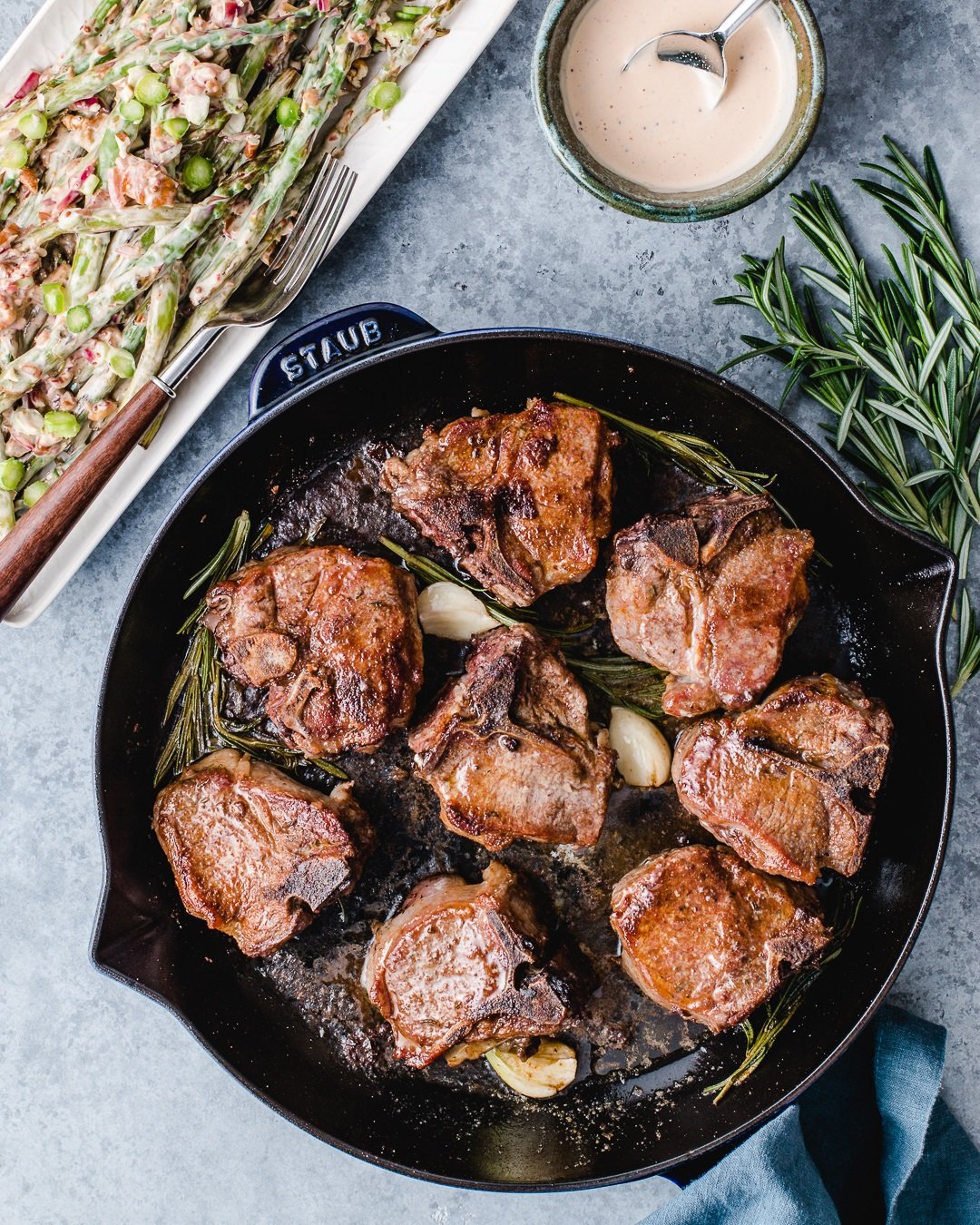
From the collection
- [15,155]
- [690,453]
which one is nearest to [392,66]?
[15,155]

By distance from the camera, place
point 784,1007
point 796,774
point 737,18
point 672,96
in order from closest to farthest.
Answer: point 737,18 → point 672,96 → point 796,774 → point 784,1007

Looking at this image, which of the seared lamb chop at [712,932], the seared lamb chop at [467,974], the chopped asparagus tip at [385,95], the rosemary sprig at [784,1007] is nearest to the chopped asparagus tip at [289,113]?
the chopped asparagus tip at [385,95]

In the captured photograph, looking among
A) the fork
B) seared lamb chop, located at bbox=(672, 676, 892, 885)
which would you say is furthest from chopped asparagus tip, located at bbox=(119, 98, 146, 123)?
seared lamb chop, located at bbox=(672, 676, 892, 885)

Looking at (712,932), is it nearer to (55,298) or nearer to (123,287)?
(123,287)

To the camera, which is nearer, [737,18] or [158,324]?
[737,18]

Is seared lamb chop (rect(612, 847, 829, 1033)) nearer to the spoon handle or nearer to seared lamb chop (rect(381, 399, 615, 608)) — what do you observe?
seared lamb chop (rect(381, 399, 615, 608))

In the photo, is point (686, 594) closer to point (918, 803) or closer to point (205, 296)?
point (918, 803)

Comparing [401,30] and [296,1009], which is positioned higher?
[401,30]

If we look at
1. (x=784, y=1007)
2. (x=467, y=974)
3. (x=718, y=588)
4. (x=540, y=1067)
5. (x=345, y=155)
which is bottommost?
(x=784, y=1007)
